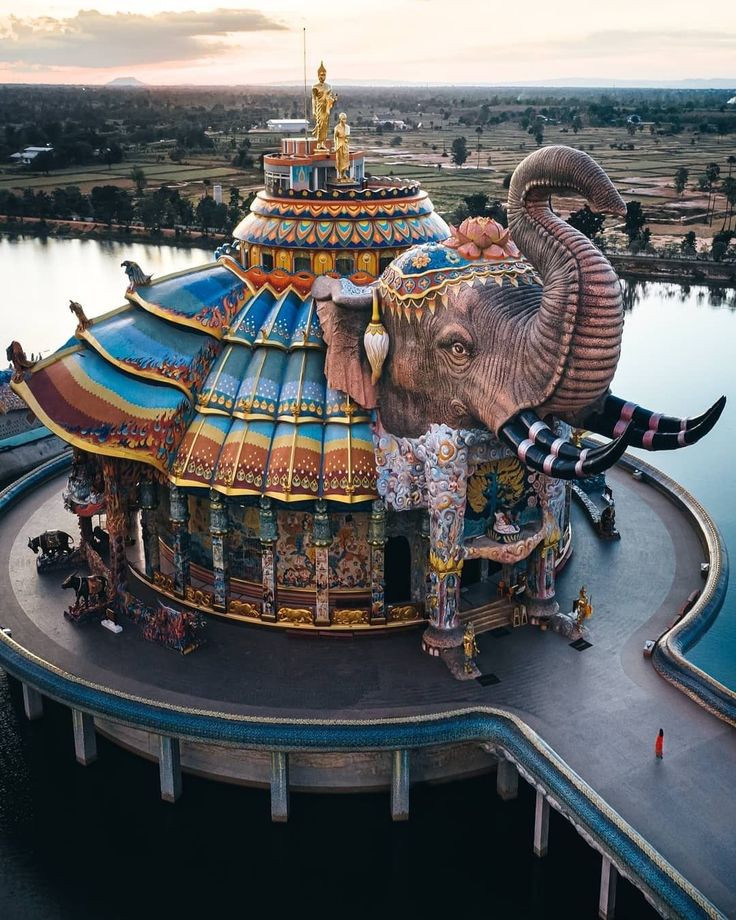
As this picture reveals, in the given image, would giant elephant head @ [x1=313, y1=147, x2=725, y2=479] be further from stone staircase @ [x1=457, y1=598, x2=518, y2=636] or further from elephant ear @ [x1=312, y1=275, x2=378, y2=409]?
stone staircase @ [x1=457, y1=598, x2=518, y2=636]

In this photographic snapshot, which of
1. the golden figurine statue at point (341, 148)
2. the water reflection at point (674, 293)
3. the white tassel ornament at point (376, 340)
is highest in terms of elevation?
the golden figurine statue at point (341, 148)

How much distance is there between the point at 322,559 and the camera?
28.9m

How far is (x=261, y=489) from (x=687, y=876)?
14.5 metres

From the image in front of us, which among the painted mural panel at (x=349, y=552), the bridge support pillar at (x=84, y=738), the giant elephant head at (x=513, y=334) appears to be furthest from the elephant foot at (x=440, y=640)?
the bridge support pillar at (x=84, y=738)

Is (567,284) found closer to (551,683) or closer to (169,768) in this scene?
(551,683)

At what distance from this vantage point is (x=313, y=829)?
26531mm

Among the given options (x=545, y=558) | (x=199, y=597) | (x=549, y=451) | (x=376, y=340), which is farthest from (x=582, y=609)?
(x=199, y=597)

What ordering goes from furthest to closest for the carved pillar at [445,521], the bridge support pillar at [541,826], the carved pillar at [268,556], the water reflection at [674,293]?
1. the water reflection at [674,293]
2. the carved pillar at [268,556]
3. the carved pillar at [445,521]
4. the bridge support pillar at [541,826]

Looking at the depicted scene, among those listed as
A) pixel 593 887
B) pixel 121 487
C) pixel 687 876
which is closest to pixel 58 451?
pixel 121 487

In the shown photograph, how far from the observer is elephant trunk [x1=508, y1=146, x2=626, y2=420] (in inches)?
880

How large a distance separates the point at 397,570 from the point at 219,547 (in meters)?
5.44

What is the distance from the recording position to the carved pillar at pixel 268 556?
1119 inches

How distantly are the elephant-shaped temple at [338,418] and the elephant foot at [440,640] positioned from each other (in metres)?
0.07

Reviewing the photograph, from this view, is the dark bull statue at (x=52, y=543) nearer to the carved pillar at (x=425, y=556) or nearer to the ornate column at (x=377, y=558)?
the ornate column at (x=377, y=558)
